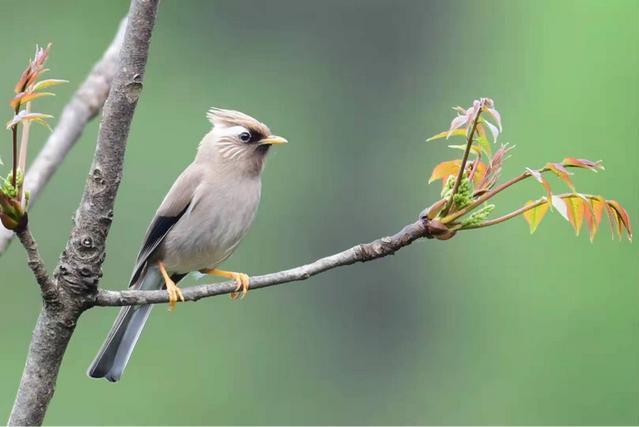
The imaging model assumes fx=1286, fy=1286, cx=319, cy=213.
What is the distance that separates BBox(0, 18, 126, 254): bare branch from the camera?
4293 millimetres

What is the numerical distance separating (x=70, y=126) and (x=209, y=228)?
754 mm

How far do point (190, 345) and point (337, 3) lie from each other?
10.0 metres

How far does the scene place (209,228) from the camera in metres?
5.08

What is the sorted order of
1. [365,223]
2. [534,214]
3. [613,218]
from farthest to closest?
[365,223] → [534,214] → [613,218]

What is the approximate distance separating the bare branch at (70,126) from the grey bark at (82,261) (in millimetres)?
642

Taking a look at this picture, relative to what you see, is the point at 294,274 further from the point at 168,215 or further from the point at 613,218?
the point at 168,215

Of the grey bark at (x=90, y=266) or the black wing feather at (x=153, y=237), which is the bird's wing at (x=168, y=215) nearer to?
the black wing feather at (x=153, y=237)

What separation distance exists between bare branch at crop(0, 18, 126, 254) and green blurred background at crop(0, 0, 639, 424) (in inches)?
460

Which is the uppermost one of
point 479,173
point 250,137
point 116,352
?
point 250,137

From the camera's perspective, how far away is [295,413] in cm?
2120

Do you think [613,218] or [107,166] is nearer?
[107,166]

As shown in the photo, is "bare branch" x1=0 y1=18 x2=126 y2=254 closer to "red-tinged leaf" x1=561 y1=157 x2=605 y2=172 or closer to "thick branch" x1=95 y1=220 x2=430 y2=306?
"thick branch" x1=95 y1=220 x2=430 y2=306

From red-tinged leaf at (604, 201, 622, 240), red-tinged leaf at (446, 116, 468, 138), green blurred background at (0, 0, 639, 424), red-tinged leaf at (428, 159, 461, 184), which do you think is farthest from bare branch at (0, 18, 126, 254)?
green blurred background at (0, 0, 639, 424)

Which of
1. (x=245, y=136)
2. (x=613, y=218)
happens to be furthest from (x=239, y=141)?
(x=613, y=218)
